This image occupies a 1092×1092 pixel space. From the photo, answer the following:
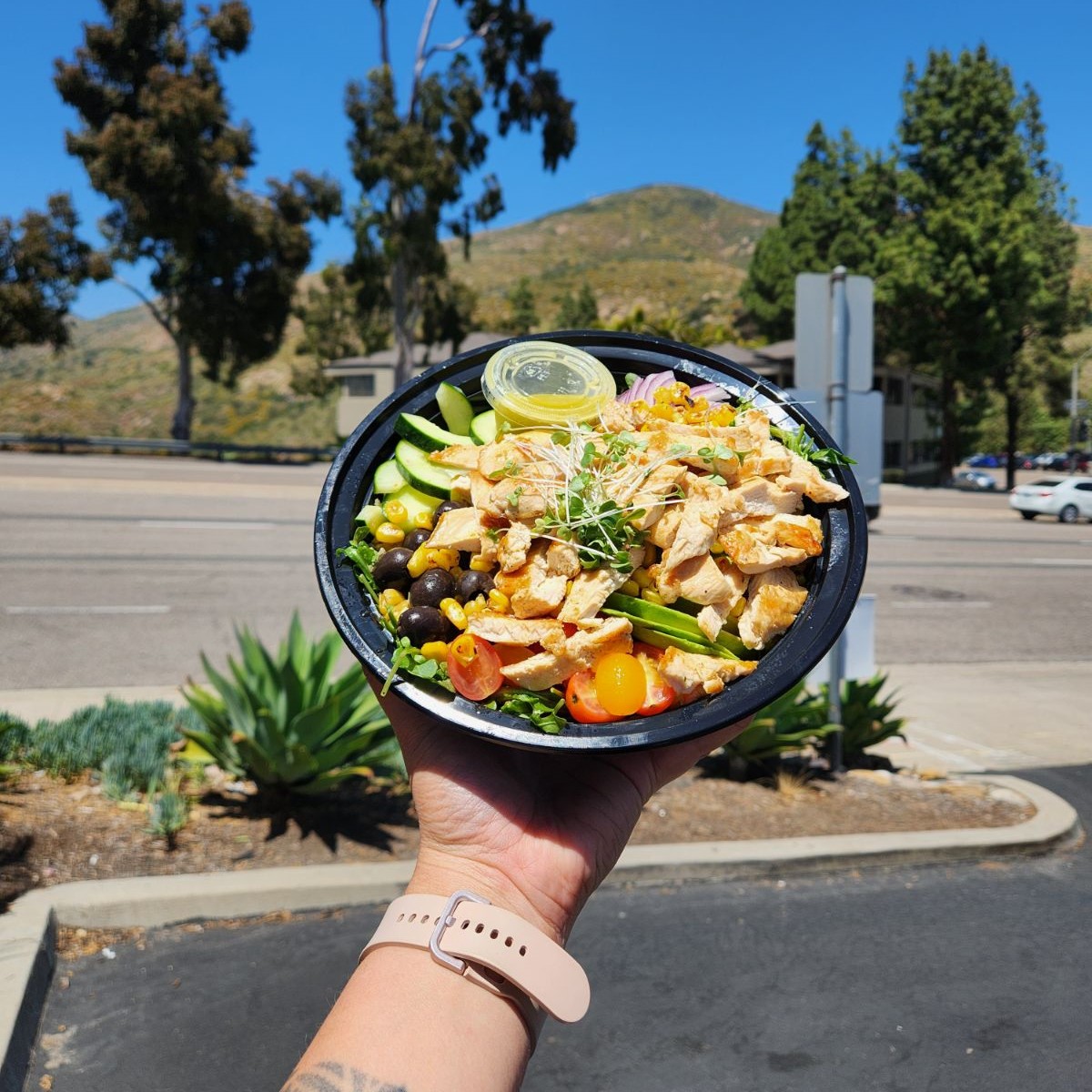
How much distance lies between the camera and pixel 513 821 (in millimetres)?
1890

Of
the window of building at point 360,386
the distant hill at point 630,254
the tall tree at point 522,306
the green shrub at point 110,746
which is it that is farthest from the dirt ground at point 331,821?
the tall tree at point 522,306

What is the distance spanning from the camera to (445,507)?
2082 millimetres

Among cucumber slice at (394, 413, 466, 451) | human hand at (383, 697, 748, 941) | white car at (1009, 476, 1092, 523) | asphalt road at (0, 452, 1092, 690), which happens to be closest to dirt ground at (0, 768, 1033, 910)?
asphalt road at (0, 452, 1092, 690)

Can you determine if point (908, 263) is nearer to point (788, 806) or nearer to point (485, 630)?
point (788, 806)

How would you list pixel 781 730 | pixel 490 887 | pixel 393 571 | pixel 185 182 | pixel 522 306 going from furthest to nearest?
pixel 522 306 < pixel 185 182 < pixel 781 730 < pixel 393 571 < pixel 490 887

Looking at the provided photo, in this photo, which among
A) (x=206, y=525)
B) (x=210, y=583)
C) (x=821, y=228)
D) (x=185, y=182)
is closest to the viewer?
(x=210, y=583)

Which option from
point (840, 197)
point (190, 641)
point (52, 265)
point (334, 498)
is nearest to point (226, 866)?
point (334, 498)

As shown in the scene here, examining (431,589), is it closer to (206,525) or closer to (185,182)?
(206,525)

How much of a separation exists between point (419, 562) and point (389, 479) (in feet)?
1.08

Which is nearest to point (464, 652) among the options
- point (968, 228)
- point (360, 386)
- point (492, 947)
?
point (492, 947)

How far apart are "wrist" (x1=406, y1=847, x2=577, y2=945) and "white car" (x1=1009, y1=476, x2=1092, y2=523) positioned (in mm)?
29510

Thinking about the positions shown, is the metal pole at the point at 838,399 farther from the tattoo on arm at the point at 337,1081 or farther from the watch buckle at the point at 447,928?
the tattoo on arm at the point at 337,1081

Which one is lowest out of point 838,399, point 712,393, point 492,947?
point 492,947

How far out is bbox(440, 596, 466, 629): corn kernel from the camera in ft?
6.14
